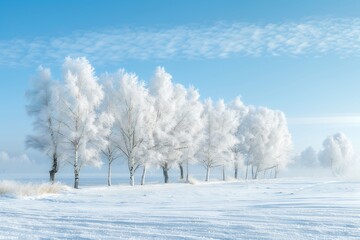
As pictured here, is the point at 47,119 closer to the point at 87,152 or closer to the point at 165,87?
the point at 87,152

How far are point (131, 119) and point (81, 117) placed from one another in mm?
6169

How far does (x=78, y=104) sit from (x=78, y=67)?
11.8 feet

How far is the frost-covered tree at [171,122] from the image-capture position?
39.0m

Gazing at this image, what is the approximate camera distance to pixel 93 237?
740 centimetres

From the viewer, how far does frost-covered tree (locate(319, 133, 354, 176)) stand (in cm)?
8825

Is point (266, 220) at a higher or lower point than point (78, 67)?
lower

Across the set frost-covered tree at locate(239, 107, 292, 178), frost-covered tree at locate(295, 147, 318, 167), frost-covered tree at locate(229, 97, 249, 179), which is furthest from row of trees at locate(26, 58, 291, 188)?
frost-covered tree at locate(295, 147, 318, 167)

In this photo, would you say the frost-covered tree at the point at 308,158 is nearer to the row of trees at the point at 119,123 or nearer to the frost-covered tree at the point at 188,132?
the row of trees at the point at 119,123

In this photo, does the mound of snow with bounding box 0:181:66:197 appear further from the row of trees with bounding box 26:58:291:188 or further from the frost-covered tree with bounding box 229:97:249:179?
the frost-covered tree with bounding box 229:97:249:179

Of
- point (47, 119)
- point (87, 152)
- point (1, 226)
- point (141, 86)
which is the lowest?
point (1, 226)

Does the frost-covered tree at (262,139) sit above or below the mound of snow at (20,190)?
above

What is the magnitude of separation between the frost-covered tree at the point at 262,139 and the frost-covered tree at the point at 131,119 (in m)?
23.8

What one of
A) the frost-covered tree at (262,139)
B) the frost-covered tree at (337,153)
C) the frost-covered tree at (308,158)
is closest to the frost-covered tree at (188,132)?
the frost-covered tree at (262,139)

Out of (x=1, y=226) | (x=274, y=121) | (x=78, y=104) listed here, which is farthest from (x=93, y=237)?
(x=274, y=121)
